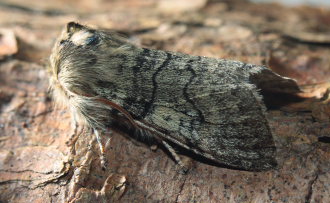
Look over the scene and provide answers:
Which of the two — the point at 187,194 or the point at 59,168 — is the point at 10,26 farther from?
the point at 187,194

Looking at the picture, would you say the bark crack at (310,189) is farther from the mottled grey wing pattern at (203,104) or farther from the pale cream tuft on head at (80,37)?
the pale cream tuft on head at (80,37)

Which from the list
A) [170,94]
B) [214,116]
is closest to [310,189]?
[214,116]

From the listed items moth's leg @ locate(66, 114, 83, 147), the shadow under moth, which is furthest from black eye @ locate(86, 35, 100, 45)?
moth's leg @ locate(66, 114, 83, 147)

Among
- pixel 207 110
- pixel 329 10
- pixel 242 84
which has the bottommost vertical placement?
pixel 329 10

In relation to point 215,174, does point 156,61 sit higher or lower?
higher

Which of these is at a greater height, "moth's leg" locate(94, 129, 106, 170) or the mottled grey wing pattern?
the mottled grey wing pattern

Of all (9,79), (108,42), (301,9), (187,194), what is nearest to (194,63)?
(108,42)

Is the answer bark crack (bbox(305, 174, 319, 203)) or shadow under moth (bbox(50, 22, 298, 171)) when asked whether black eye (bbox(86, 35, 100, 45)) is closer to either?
shadow under moth (bbox(50, 22, 298, 171))

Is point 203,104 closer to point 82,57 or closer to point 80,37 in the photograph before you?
point 82,57
